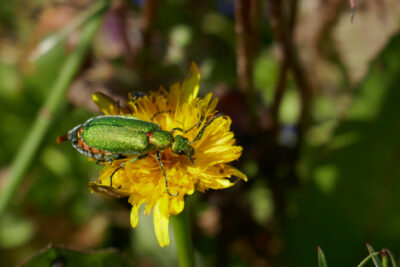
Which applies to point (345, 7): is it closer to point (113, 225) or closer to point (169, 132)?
point (169, 132)

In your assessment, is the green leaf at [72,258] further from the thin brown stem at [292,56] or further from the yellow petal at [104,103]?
the thin brown stem at [292,56]

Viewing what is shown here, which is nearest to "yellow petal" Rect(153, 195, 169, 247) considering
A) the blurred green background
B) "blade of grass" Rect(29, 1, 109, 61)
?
the blurred green background

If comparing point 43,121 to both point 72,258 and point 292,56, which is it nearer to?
point 72,258

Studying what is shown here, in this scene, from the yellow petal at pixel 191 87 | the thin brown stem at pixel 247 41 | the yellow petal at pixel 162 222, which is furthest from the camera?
the thin brown stem at pixel 247 41

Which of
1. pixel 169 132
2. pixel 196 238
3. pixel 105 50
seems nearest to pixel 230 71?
pixel 105 50

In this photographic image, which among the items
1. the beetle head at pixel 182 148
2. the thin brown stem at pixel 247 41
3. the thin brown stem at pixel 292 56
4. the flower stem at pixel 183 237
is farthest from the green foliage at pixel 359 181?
the beetle head at pixel 182 148

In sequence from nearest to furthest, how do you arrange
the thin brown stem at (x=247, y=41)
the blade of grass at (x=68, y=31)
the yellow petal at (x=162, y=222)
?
the yellow petal at (x=162, y=222), the thin brown stem at (x=247, y=41), the blade of grass at (x=68, y=31)

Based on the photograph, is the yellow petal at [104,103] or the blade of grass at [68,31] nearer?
the yellow petal at [104,103]

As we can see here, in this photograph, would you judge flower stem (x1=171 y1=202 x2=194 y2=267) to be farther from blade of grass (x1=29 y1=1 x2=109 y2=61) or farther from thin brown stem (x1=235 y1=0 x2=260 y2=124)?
blade of grass (x1=29 y1=1 x2=109 y2=61)
